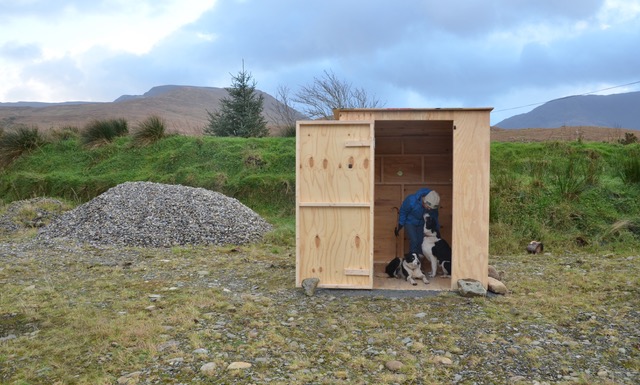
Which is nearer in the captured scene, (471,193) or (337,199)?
(471,193)

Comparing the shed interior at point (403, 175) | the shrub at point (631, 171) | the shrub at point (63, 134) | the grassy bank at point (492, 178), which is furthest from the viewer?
the shrub at point (63, 134)

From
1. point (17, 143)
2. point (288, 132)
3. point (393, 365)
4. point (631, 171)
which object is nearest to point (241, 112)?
point (288, 132)

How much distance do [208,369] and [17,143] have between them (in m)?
19.7

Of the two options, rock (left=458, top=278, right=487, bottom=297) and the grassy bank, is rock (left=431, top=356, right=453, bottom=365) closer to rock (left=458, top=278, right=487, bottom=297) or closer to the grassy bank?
rock (left=458, top=278, right=487, bottom=297)

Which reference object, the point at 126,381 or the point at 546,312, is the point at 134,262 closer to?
the point at 126,381

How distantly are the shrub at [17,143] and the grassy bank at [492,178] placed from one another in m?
0.28

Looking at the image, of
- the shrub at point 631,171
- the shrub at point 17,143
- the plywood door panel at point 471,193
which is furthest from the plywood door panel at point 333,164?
the shrub at point 17,143

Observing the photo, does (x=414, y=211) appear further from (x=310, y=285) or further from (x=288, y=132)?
(x=288, y=132)

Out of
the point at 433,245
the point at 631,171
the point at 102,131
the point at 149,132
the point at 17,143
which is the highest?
the point at 102,131

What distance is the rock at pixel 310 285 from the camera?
7230mm

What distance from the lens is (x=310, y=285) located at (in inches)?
287

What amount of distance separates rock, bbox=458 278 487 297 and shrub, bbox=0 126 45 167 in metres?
19.2

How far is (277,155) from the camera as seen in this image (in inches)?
709

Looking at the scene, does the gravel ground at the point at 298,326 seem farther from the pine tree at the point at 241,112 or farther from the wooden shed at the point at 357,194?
the pine tree at the point at 241,112
